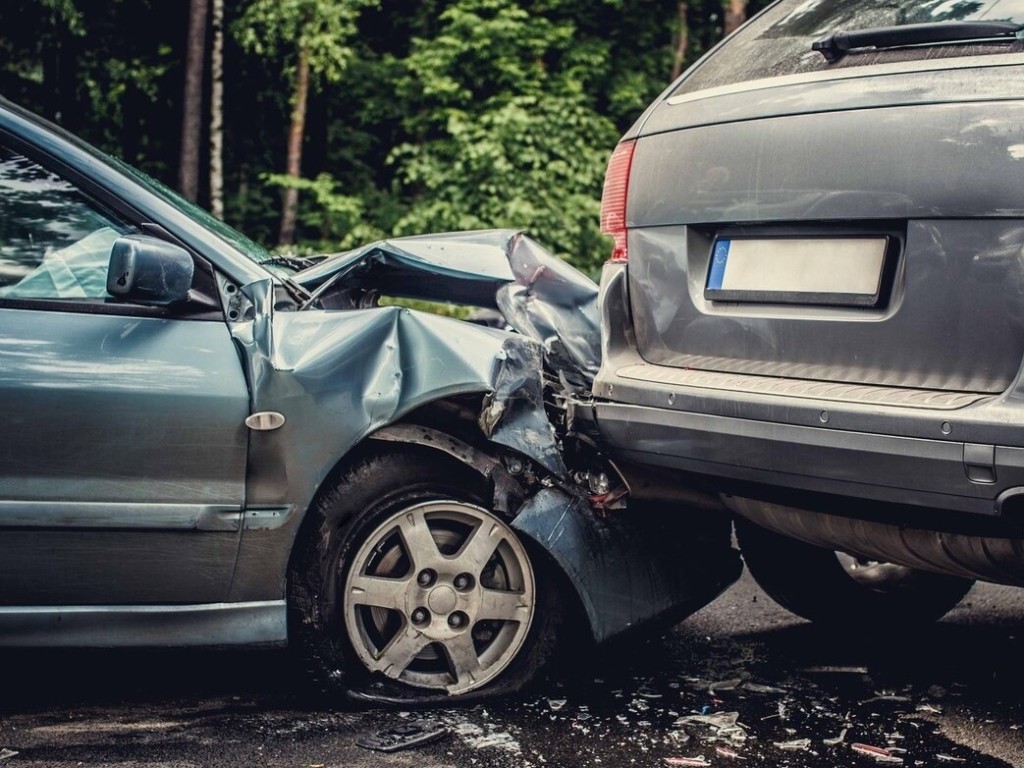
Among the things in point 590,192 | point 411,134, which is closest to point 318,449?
point 590,192

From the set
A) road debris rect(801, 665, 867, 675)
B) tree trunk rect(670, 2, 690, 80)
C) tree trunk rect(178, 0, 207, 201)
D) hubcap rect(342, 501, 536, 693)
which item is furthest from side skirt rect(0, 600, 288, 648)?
tree trunk rect(670, 2, 690, 80)

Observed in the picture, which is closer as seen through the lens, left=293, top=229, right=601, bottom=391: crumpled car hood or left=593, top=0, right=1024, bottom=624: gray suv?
left=593, top=0, right=1024, bottom=624: gray suv

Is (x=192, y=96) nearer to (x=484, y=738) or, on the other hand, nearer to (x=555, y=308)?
(x=555, y=308)

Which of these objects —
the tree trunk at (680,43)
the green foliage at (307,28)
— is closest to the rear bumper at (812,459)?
the green foliage at (307,28)

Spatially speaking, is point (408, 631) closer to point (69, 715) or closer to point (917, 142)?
point (69, 715)

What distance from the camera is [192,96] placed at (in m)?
13.8

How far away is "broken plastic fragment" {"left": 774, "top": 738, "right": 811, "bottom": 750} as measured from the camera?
10.5ft

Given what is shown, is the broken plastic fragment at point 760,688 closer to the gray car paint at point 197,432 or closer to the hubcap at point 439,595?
the gray car paint at point 197,432

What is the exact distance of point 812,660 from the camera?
4.02 m

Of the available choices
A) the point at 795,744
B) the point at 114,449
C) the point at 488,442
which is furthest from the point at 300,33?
the point at 795,744

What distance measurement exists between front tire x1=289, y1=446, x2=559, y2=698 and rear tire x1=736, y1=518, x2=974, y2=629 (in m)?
0.94

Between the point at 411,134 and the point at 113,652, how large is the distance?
1647 centimetres

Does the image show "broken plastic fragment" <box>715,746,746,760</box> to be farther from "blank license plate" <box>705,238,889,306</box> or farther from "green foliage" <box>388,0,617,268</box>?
"green foliage" <box>388,0,617,268</box>

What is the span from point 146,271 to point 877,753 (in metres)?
2.22
